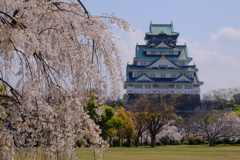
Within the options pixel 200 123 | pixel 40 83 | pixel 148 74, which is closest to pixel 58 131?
pixel 40 83

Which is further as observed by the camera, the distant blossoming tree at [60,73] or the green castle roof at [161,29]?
the green castle roof at [161,29]

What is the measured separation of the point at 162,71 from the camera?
179ft

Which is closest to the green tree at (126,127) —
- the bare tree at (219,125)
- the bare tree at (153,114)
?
the bare tree at (153,114)

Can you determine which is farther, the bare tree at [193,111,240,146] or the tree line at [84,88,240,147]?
the bare tree at [193,111,240,146]

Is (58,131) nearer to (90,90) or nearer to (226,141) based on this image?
(90,90)

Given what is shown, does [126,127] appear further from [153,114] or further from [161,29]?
[161,29]

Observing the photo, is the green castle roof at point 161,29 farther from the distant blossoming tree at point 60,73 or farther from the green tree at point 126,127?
the distant blossoming tree at point 60,73

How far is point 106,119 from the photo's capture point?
27156 mm

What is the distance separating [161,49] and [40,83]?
54880 mm

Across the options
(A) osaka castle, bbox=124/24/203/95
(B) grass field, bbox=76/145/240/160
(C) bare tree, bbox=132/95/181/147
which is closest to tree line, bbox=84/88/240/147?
(C) bare tree, bbox=132/95/181/147

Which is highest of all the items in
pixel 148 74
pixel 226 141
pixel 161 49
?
pixel 161 49

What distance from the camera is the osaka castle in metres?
53.4

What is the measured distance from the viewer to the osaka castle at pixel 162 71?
5344cm

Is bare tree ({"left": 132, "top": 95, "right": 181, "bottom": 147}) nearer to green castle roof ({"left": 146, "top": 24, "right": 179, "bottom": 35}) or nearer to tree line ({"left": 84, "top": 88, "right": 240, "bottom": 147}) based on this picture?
tree line ({"left": 84, "top": 88, "right": 240, "bottom": 147})
